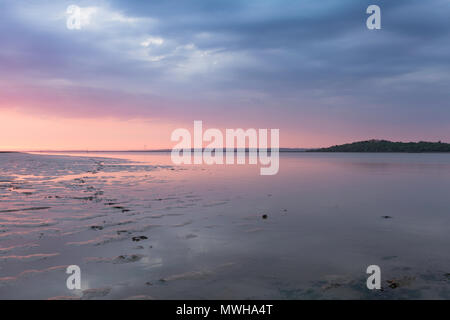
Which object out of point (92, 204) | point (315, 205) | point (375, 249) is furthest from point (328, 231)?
point (92, 204)

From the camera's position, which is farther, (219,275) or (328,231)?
(328,231)

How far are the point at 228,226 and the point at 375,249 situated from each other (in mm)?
4749

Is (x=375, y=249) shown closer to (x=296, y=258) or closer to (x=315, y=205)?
(x=296, y=258)

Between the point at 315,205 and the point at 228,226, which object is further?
the point at 315,205

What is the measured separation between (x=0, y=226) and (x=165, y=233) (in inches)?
219

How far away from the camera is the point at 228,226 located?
1057 centimetres

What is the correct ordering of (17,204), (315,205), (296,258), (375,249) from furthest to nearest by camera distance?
(315,205)
(17,204)
(375,249)
(296,258)

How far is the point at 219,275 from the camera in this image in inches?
247

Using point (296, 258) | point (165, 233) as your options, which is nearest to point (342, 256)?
point (296, 258)
